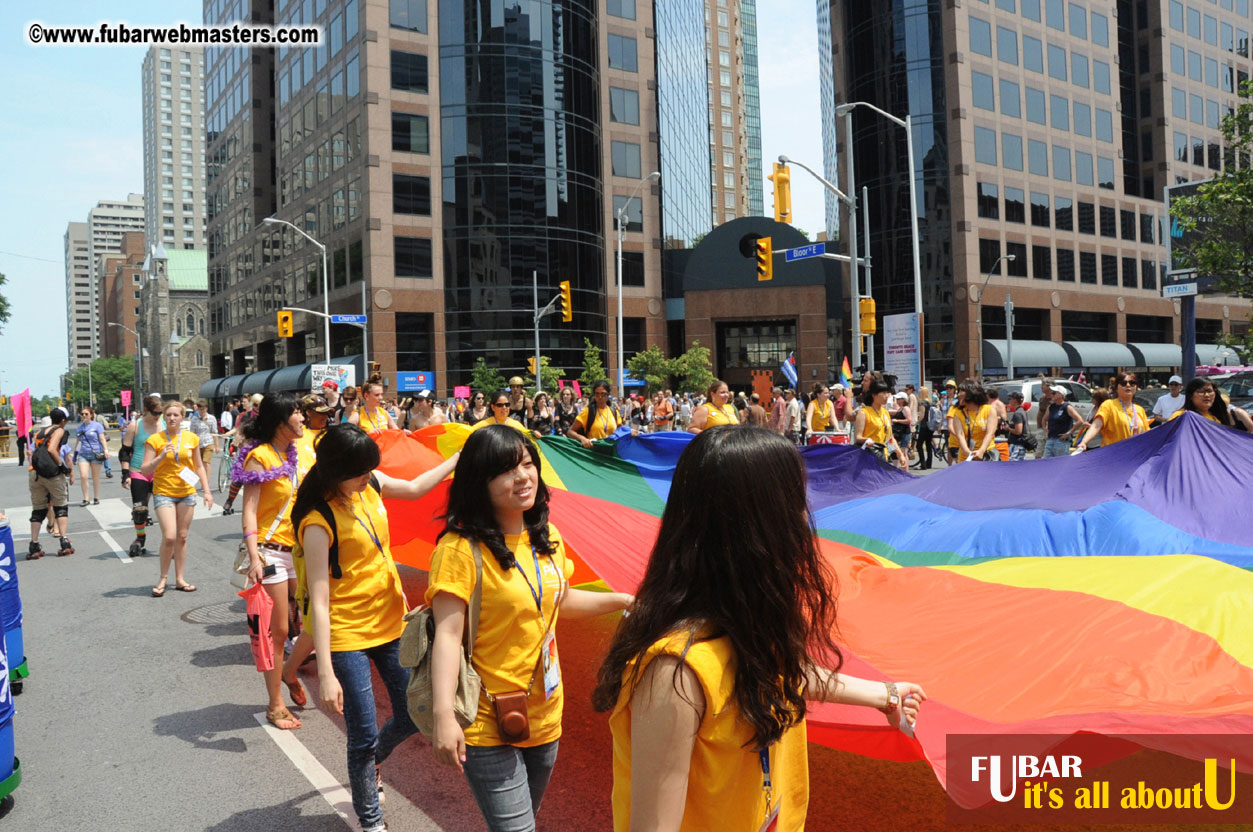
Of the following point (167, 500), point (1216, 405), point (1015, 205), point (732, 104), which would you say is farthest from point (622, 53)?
point (732, 104)

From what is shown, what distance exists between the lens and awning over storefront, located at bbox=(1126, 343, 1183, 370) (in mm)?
66062

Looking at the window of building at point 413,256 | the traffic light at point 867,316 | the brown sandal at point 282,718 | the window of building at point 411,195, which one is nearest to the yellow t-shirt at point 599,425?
the brown sandal at point 282,718

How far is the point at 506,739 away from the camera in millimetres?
3014

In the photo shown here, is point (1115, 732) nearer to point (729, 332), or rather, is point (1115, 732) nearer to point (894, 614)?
point (894, 614)

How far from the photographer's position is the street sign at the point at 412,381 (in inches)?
2056

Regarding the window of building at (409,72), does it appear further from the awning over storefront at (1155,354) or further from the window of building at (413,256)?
the awning over storefront at (1155,354)

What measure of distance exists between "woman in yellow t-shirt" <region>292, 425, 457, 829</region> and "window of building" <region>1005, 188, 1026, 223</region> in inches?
2431

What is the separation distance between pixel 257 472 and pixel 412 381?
47436mm

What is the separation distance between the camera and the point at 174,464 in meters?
9.72

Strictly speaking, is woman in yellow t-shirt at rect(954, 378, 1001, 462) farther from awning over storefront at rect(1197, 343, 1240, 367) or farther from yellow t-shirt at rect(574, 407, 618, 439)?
awning over storefront at rect(1197, 343, 1240, 367)

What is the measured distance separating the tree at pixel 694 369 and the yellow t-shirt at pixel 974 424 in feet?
140

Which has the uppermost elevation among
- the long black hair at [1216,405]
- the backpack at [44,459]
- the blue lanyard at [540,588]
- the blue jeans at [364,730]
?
the long black hair at [1216,405]

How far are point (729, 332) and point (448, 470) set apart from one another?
5959 centimetres

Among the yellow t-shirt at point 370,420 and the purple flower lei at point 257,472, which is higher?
the yellow t-shirt at point 370,420
